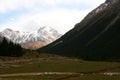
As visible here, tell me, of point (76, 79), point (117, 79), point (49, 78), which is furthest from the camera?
point (49, 78)

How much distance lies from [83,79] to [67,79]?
4.87m

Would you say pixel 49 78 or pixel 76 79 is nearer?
pixel 76 79

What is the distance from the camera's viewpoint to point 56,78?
73.9 metres

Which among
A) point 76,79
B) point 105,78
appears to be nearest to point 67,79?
point 76,79

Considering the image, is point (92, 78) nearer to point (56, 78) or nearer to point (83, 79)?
point (83, 79)

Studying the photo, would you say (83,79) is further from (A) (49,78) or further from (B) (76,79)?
(A) (49,78)

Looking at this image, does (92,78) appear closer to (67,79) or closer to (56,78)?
(67,79)

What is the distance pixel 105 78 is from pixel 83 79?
15.4ft

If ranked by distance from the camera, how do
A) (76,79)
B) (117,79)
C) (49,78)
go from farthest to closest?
(49,78) → (76,79) → (117,79)

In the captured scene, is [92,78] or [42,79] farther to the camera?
[42,79]

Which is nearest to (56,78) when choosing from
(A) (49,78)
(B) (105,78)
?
(A) (49,78)

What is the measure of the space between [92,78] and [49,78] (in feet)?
42.5

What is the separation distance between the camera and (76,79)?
66.8 metres

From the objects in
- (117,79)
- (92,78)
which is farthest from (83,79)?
(117,79)
